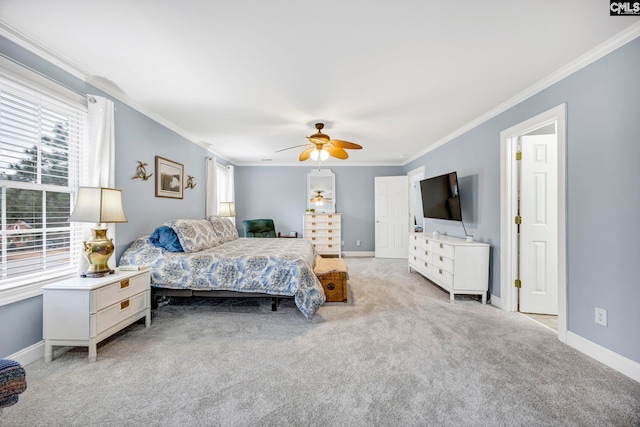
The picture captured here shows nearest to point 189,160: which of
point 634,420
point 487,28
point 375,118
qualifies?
point 375,118

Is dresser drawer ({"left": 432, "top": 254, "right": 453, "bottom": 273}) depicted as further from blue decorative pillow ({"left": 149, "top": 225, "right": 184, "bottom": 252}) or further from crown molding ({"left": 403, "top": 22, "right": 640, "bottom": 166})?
blue decorative pillow ({"left": 149, "top": 225, "right": 184, "bottom": 252})

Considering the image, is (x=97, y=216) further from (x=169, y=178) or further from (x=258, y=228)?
(x=258, y=228)

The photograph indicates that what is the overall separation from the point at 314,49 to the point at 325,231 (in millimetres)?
4466

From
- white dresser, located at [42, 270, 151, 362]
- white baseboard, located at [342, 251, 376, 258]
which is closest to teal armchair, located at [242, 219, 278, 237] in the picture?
white baseboard, located at [342, 251, 376, 258]

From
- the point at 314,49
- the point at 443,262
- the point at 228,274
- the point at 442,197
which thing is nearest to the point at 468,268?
the point at 443,262

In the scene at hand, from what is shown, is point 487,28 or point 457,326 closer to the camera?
point 487,28

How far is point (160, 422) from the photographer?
4.60ft

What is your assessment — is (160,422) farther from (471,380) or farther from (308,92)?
(308,92)

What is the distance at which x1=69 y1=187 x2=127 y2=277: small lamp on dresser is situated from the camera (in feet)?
6.78

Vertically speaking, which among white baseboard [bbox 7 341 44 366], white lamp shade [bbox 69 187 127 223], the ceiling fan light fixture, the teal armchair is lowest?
white baseboard [bbox 7 341 44 366]

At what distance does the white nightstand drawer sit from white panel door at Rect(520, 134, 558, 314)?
3973 millimetres

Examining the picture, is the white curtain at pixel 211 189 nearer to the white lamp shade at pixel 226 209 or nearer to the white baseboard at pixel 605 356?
the white lamp shade at pixel 226 209

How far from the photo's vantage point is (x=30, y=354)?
6.39 feet

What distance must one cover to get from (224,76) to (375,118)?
1.88 m
